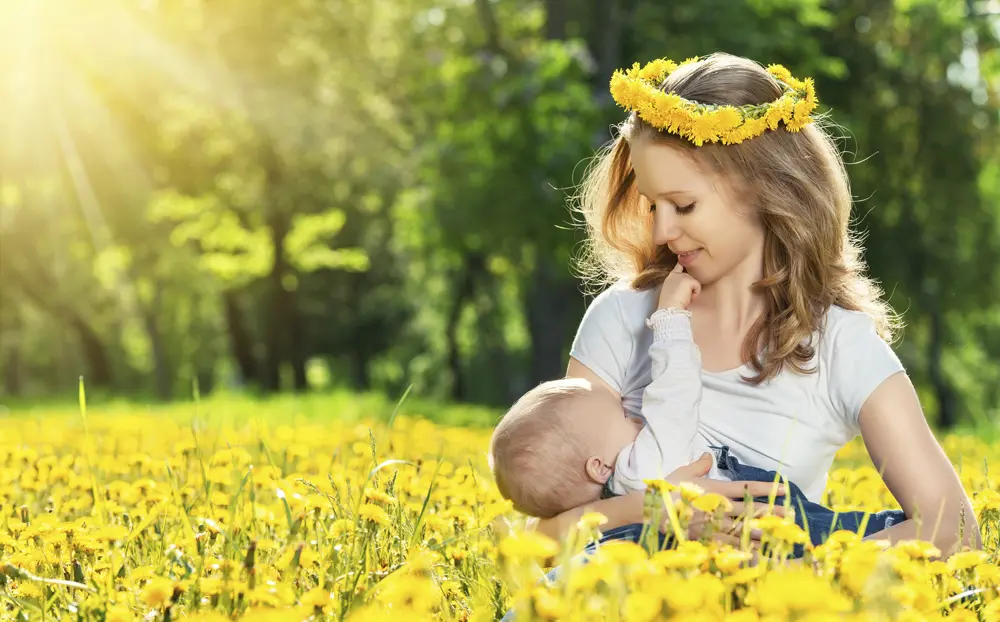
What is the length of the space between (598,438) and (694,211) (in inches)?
26.6

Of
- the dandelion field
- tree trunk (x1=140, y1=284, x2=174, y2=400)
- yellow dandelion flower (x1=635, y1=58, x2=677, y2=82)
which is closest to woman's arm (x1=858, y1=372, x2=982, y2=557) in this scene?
the dandelion field

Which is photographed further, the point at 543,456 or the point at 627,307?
the point at 627,307

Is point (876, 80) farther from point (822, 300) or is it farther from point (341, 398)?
point (822, 300)

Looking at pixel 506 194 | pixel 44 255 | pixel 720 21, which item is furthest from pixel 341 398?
pixel 44 255

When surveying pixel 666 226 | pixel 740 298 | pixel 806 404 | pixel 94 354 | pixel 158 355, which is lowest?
pixel 94 354

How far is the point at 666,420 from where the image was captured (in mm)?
2748

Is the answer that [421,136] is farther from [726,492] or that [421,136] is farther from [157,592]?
[157,592]

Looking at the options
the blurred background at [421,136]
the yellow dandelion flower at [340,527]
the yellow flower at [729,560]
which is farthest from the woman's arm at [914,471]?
the blurred background at [421,136]

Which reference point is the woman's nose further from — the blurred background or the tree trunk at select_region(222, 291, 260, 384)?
the tree trunk at select_region(222, 291, 260, 384)

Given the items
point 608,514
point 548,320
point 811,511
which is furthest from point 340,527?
point 548,320

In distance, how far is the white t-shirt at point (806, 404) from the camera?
282cm

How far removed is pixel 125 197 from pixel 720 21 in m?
12.1

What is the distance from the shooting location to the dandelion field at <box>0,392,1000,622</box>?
5.12ft

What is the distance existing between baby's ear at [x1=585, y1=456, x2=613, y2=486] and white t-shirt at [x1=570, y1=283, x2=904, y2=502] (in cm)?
25
